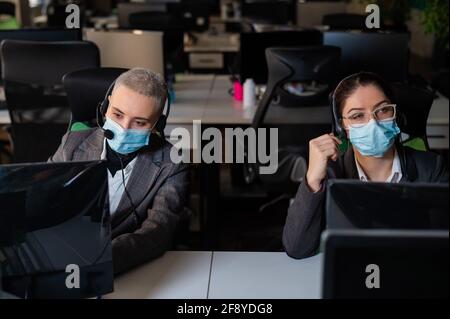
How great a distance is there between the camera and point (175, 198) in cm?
197

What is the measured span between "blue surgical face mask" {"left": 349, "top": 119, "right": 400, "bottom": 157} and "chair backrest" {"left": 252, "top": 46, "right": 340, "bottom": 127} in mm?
989

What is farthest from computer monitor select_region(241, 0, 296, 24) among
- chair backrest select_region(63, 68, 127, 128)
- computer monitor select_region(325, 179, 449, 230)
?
computer monitor select_region(325, 179, 449, 230)

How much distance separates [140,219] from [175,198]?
12cm

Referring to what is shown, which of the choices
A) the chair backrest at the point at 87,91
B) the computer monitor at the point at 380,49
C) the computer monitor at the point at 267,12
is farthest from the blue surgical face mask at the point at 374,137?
the computer monitor at the point at 267,12

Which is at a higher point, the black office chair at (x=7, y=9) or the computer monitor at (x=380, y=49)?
the black office chair at (x=7, y=9)

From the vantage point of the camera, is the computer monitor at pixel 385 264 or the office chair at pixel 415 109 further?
the office chair at pixel 415 109

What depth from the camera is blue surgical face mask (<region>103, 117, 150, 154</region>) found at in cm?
191

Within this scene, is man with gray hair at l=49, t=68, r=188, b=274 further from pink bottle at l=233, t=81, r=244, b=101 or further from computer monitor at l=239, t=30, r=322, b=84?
computer monitor at l=239, t=30, r=322, b=84

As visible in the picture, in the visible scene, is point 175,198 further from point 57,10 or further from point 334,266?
point 57,10

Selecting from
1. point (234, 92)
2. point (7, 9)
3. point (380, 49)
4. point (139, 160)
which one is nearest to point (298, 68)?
point (380, 49)

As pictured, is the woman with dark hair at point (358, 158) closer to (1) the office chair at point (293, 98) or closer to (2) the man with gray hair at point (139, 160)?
(2) the man with gray hair at point (139, 160)

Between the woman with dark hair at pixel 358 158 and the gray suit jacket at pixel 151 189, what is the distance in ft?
1.12

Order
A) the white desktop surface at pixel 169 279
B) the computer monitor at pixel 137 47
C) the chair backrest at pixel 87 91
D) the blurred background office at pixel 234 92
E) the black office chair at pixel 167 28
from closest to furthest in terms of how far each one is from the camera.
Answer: the white desktop surface at pixel 169 279 → the chair backrest at pixel 87 91 → the blurred background office at pixel 234 92 → the computer monitor at pixel 137 47 → the black office chair at pixel 167 28

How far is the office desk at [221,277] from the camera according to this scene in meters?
1.63
